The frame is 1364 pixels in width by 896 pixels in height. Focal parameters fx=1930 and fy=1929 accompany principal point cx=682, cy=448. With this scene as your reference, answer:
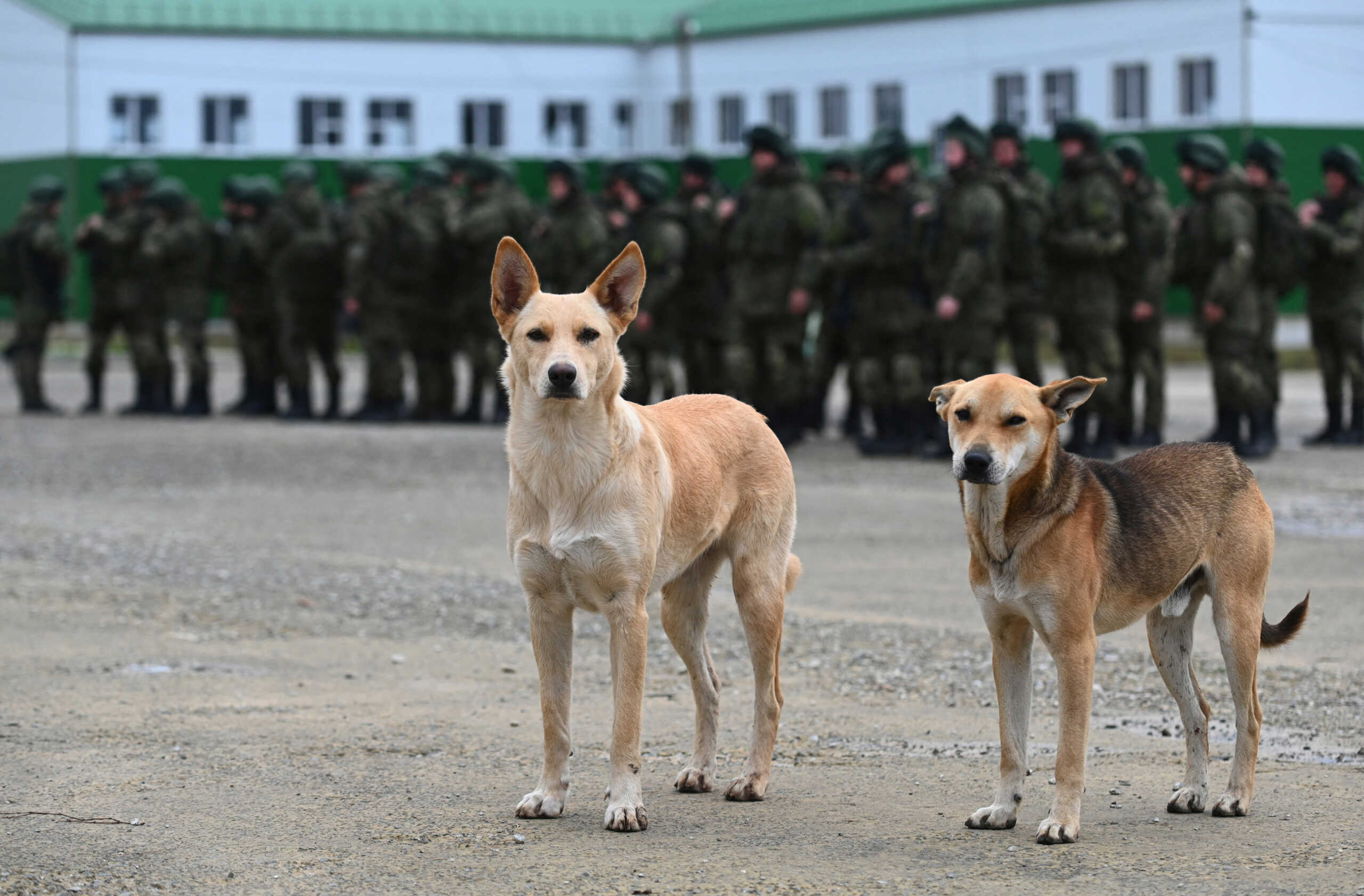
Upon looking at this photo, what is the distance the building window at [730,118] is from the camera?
54094mm

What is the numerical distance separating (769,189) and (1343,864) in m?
12.8

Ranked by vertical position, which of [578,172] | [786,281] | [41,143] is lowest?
[786,281]

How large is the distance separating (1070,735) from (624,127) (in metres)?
52.6

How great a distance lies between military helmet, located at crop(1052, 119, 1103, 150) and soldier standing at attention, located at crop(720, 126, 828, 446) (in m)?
2.20

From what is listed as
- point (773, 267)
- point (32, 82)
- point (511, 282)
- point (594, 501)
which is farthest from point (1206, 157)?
point (32, 82)

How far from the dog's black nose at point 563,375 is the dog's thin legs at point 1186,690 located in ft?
6.31

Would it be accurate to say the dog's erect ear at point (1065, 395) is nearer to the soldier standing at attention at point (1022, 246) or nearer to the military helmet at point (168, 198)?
the soldier standing at attention at point (1022, 246)

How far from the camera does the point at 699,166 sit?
18.8 m

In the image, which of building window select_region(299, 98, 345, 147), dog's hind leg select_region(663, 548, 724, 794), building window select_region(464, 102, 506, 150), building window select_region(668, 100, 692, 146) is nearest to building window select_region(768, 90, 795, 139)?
building window select_region(668, 100, 692, 146)

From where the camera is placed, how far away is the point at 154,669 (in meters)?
8.09

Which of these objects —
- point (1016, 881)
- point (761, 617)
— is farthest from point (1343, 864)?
point (761, 617)

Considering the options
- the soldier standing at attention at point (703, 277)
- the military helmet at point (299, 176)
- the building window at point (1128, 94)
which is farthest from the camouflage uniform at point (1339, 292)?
the building window at point (1128, 94)

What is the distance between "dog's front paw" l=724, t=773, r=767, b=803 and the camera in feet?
19.6

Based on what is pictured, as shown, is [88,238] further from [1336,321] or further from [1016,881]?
[1016,881]
